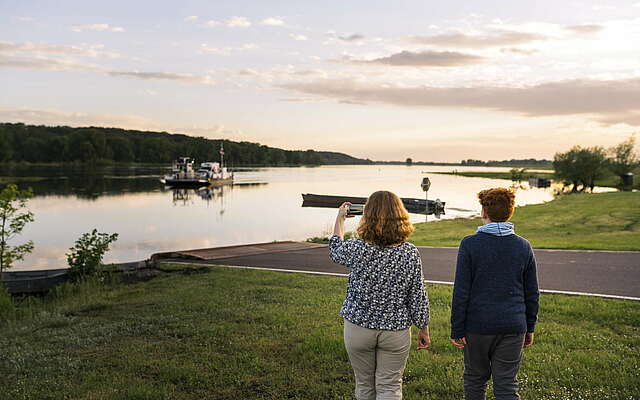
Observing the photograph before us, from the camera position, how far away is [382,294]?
3725mm

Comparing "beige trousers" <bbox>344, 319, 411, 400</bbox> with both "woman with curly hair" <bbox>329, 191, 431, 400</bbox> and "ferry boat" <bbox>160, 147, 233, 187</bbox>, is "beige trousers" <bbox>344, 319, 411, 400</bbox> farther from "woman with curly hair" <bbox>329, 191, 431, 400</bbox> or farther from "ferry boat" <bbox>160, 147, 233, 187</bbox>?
"ferry boat" <bbox>160, 147, 233, 187</bbox>

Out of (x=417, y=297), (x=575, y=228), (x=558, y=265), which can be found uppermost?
(x=417, y=297)

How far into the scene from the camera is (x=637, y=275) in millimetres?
11266

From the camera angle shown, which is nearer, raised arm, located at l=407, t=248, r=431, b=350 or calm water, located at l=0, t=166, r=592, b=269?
raised arm, located at l=407, t=248, r=431, b=350

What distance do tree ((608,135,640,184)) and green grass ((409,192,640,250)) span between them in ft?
113

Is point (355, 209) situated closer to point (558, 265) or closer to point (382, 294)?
point (382, 294)

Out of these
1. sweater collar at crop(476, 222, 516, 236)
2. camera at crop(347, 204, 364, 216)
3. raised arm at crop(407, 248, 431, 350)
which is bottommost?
raised arm at crop(407, 248, 431, 350)

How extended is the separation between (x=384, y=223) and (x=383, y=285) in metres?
0.45

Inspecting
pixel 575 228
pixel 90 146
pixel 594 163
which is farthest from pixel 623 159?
pixel 90 146

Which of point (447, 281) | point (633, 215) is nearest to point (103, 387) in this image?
point (447, 281)

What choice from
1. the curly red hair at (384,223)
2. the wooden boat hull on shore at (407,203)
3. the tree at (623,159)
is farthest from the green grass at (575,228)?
the tree at (623,159)

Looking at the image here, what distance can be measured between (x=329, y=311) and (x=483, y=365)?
4747mm

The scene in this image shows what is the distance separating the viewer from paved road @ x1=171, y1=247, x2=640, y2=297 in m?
10.4

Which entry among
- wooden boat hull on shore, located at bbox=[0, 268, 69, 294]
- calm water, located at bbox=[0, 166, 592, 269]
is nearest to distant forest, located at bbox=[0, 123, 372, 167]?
calm water, located at bbox=[0, 166, 592, 269]
